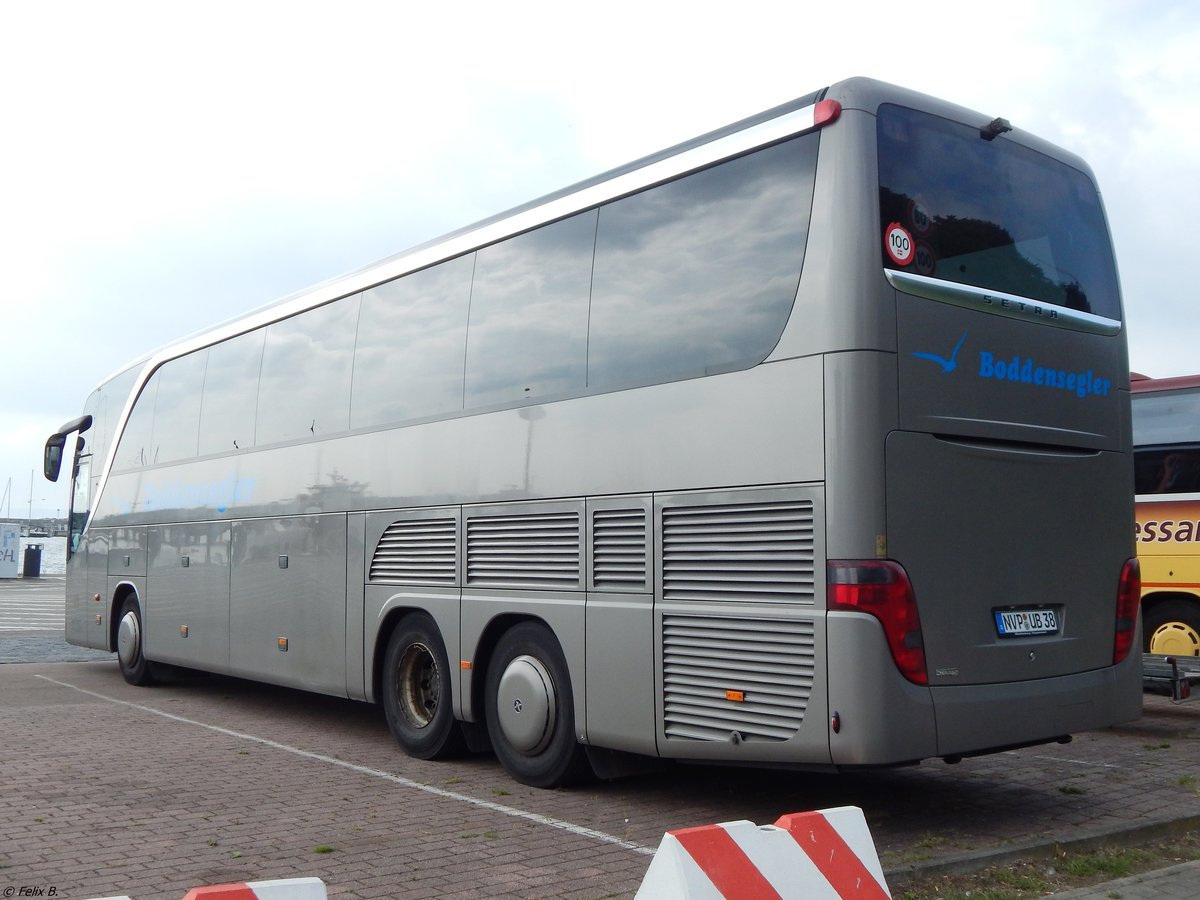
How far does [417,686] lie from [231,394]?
15.0ft

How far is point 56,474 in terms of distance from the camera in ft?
57.4

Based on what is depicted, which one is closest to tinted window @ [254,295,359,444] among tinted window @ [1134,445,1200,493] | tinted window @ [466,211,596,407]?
tinted window @ [466,211,596,407]

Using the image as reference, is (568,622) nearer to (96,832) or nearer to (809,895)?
(96,832)

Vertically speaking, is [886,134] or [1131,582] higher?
[886,134]

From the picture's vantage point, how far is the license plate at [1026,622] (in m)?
6.83

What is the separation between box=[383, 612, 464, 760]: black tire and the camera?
30.7 ft

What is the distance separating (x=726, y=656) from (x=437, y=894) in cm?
202

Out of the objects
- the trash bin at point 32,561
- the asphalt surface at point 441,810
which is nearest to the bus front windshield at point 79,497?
the asphalt surface at point 441,810

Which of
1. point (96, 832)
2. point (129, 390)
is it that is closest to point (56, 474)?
point (129, 390)

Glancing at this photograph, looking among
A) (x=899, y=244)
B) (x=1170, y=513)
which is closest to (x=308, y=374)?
(x=899, y=244)

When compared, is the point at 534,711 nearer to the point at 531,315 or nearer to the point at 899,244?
the point at 531,315

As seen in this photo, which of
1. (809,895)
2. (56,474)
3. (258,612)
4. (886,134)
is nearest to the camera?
(809,895)

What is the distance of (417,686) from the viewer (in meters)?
9.85

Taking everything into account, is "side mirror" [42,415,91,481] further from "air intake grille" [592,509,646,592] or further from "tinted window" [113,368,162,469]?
"air intake grille" [592,509,646,592]
